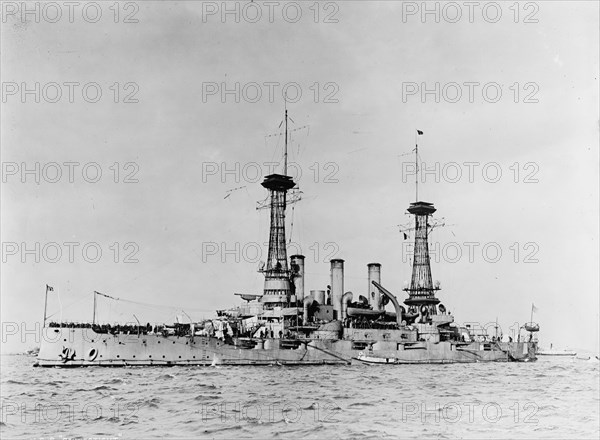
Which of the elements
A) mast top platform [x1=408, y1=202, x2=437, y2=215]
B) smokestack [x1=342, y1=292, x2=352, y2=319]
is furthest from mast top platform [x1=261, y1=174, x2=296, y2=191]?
mast top platform [x1=408, y1=202, x2=437, y2=215]

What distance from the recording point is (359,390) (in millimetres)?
25406

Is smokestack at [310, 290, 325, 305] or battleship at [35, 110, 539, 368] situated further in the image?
smokestack at [310, 290, 325, 305]

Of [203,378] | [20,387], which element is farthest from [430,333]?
[20,387]

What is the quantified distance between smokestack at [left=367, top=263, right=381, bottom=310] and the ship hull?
5.29m

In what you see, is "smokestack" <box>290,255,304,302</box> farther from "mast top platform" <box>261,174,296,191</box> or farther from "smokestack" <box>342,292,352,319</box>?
"mast top platform" <box>261,174,296,191</box>

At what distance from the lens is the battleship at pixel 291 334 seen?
37.2 meters

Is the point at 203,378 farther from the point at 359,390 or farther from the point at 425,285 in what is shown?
the point at 425,285

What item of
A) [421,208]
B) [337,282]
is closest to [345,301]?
[337,282]

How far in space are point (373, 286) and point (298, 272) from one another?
6.58 meters

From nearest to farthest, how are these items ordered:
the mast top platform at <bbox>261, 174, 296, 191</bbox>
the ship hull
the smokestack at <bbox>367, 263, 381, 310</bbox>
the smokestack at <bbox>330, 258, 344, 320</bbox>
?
the ship hull, the mast top platform at <bbox>261, 174, 296, 191</bbox>, the smokestack at <bbox>330, 258, 344, 320</bbox>, the smokestack at <bbox>367, 263, 381, 310</bbox>

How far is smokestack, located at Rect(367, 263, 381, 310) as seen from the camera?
5247 centimetres

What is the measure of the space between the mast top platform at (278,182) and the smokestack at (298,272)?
22.0ft

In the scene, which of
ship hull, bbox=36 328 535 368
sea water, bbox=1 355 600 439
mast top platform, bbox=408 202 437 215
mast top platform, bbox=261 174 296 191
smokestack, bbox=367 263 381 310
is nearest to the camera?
sea water, bbox=1 355 600 439

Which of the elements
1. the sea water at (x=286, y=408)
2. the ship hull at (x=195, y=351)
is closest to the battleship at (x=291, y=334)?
the ship hull at (x=195, y=351)
